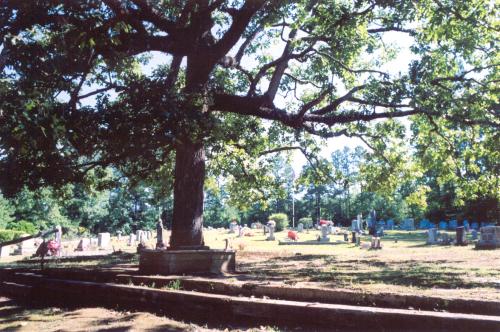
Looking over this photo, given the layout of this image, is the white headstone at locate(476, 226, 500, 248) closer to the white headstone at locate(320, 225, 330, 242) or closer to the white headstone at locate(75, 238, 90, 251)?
the white headstone at locate(320, 225, 330, 242)

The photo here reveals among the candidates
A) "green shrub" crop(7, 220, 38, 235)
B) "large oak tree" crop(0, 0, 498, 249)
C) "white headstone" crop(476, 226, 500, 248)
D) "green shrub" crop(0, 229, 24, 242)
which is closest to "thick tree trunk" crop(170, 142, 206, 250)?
"large oak tree" crop(0, 0, 498, 249)

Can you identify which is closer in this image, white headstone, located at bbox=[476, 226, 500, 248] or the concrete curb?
the concrete curb

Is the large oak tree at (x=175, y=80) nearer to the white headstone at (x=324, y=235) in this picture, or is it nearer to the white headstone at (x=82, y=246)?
the white headstone at (x=324, y=235)

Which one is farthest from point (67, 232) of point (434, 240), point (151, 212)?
point (434, 240)

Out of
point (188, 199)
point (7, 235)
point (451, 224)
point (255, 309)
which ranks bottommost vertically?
point (451, 224)

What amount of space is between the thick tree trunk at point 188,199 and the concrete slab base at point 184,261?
78 centimetres

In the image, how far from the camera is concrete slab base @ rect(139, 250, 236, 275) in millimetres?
9039

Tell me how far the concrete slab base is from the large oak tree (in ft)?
3.12

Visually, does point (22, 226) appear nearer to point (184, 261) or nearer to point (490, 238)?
point (184, 261)

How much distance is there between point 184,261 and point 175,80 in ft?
17.4

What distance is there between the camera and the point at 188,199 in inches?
410

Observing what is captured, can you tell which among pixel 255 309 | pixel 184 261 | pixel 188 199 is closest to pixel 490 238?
pixel 188 199

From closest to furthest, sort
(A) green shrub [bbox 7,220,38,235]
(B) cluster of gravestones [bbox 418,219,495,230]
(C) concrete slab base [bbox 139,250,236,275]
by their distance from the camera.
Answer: (C) concrete slab base [bbox 139,250,236,275], (A) green shrub [bbox 7,220,38,235], (B) cluster of gravestones [bbox 418,219,495,230]

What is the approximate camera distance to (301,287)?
6.34m
